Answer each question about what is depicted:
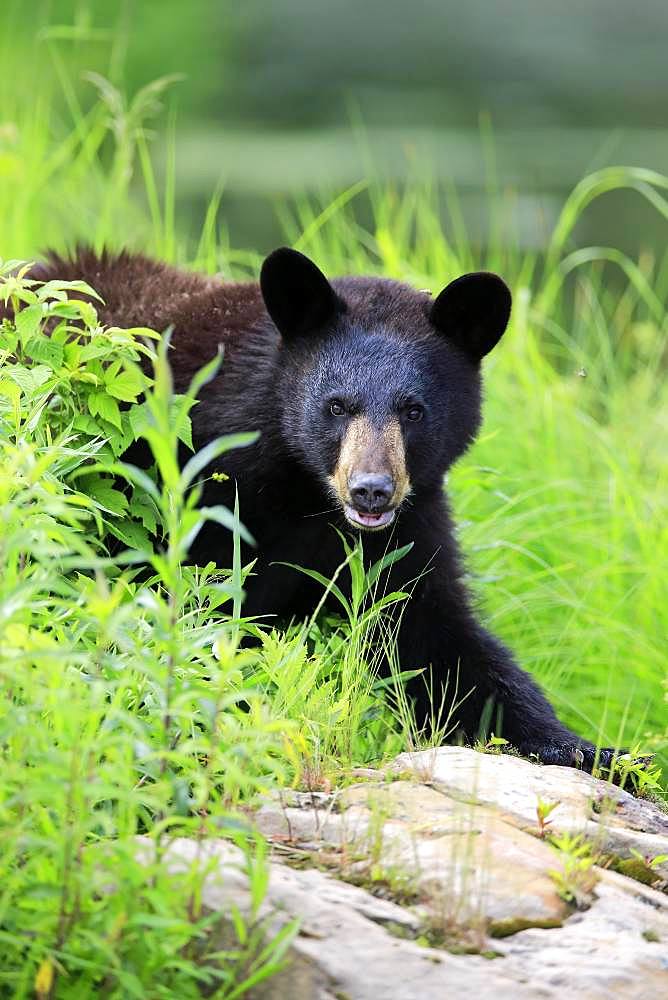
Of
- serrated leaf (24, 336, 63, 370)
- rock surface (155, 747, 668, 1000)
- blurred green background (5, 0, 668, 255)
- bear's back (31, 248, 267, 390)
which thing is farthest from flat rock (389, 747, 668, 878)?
blurred green background (5, 0, 668, 255)

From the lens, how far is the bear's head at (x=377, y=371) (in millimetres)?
4191

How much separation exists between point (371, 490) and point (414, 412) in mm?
445

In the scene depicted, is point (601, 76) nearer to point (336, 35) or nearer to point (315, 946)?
point (336, 35)

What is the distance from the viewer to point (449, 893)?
2607 millimetres

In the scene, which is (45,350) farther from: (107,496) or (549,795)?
(549,795)

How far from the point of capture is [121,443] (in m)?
3.92

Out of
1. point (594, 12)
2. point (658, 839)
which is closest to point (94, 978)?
point (658, 839)

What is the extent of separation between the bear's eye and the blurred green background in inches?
321

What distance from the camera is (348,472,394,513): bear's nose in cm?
397

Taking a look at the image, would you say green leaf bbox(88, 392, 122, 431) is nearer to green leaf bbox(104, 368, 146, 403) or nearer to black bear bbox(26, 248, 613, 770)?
green leaf bbox(104, 368, 146, 403)

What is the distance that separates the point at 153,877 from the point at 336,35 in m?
17.0

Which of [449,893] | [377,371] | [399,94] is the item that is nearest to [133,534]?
[377,371]

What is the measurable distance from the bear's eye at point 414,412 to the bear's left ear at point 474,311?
31 centimetres

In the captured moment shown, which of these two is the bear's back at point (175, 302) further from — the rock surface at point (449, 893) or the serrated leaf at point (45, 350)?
the rock surface at point (449, 893)
